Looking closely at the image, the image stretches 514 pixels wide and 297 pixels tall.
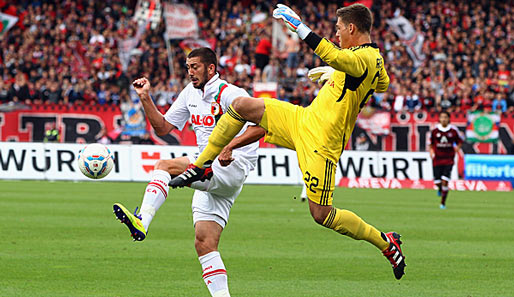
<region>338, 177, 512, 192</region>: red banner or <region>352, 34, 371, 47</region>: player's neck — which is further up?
<region>352, 34, 371, 47</region>: player's neck

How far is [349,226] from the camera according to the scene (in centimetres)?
737

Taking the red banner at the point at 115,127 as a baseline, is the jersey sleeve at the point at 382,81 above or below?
above

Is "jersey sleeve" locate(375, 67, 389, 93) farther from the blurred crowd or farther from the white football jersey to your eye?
the blurred crowd

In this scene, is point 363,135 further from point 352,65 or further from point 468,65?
point 352,65

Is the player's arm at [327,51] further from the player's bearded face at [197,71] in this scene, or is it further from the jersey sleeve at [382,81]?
the player's bearded face at [197,71]

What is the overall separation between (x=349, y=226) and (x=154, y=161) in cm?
1918

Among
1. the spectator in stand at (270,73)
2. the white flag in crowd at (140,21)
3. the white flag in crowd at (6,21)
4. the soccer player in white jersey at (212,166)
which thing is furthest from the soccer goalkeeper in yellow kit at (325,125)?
the white flag in crowd at (6,21)

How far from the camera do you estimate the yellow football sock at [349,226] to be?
733cm

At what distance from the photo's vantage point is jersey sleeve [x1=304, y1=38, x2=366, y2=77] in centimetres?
683

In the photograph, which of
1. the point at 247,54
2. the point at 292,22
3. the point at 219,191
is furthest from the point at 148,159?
the point at 292,22

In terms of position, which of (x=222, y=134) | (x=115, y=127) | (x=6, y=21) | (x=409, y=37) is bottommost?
(x=115, y=127)

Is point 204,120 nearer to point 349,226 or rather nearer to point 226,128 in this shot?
point 226,128

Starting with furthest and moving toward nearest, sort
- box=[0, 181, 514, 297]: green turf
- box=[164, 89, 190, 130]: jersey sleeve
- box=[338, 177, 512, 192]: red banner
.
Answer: box=[338, 177, 512, 192]: red banner
box=[0, 181, 514, 297]: green turf
box=[164, 89, 190, 130]: jersey sleeve

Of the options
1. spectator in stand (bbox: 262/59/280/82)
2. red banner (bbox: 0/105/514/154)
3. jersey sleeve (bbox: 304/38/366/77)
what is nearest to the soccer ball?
jersey sleeve (bbox: 304/38/366/77)
